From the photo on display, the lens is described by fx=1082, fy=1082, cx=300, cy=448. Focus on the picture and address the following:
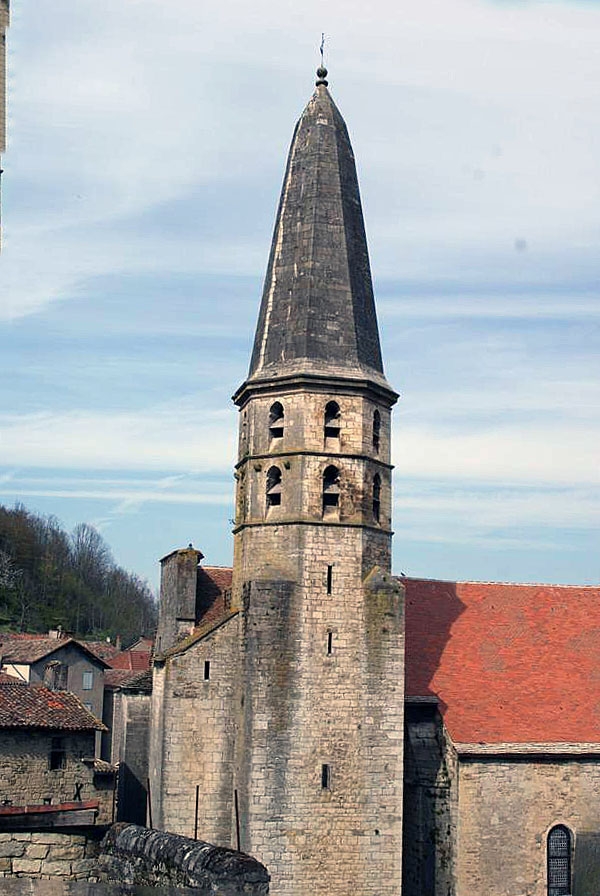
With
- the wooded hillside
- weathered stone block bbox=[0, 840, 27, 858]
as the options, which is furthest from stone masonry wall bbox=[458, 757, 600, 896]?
the wooded hillside

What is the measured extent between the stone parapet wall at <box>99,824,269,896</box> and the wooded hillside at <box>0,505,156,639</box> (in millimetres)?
82662

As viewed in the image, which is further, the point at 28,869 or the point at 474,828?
the point at 474,828

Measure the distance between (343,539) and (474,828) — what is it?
22.4 ft

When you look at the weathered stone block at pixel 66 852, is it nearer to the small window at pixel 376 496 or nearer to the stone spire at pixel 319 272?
the small window at pixel 376 496

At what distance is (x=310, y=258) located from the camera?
25047 millimetres

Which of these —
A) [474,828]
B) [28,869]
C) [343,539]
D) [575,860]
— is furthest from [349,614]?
[28,869]

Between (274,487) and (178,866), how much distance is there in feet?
47.8

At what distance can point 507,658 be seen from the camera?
85.0ft

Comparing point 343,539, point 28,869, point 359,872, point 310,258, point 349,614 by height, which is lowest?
point 359,872

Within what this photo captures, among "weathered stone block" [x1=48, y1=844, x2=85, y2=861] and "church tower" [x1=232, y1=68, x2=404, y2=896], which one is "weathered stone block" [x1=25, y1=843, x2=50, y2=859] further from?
"church tower" [x1=232, y1=68, x2=404, y2=896]

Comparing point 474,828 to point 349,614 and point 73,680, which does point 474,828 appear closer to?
point 349,614

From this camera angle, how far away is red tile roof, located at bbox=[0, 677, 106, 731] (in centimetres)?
2494

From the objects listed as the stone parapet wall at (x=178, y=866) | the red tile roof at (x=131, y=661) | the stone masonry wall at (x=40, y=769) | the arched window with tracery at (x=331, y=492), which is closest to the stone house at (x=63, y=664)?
the red tile roof at (x=131, y=661)

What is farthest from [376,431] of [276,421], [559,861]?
[559,861]
